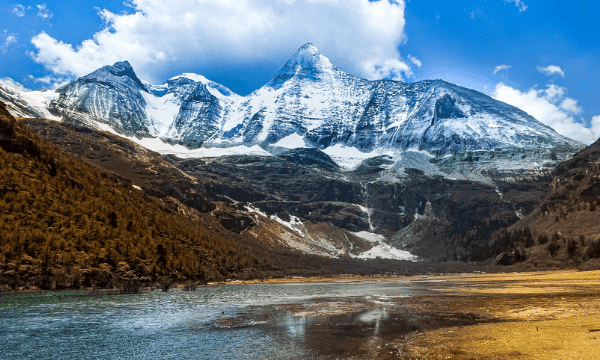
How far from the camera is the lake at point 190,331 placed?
31125 millimetres

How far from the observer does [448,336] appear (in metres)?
33.7

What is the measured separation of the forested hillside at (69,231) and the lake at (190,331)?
20.1 meters

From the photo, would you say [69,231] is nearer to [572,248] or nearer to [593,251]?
[593,251]

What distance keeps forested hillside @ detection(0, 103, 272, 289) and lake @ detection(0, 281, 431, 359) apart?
66.1 feet

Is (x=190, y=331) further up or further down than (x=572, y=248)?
further down

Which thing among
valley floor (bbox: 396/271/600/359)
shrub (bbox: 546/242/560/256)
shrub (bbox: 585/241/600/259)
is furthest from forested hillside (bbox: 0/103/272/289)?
shrub (bbox: 546/242/560/256)

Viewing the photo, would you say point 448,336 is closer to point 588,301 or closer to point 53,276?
point 588,301

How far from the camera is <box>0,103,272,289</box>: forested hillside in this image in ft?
266

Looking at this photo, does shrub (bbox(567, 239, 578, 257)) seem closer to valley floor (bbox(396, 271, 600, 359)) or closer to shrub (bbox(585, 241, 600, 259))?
shrub (bbox(585, 241, 600, 259))

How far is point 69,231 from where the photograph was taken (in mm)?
91375

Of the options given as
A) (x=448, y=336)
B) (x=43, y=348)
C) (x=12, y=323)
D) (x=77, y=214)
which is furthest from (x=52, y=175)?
(x=448, y=336)

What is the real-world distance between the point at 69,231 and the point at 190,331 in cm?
6421

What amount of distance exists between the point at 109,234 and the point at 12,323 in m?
61.5

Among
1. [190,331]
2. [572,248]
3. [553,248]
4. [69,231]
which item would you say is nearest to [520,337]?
[190,331]
